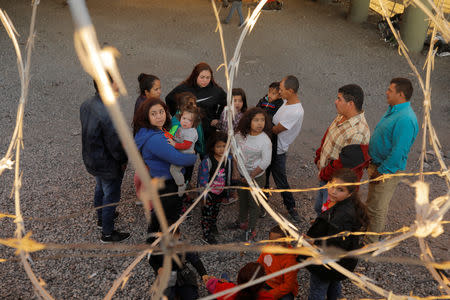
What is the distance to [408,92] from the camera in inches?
124

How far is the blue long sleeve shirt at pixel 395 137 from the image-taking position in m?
3.12

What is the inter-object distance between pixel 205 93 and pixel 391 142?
193cm

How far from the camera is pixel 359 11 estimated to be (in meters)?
10.3

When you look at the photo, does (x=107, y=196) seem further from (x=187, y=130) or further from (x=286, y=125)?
(x=286, y=125)

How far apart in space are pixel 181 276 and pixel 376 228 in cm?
205

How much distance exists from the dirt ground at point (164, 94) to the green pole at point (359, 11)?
0.22m

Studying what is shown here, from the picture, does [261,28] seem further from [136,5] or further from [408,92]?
[408,92]

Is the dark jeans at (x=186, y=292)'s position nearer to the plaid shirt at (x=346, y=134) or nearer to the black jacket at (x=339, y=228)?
the black jacket at (x=339, y=228)

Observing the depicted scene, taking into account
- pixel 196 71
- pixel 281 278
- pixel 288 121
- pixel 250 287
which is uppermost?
pixel 196 71

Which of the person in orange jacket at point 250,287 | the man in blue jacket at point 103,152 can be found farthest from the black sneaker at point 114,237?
the person in orange jacket at point 250,287

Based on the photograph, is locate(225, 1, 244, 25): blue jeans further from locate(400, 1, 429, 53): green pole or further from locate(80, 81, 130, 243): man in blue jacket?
locate(80, 81, 130, 243): man in blue jacket

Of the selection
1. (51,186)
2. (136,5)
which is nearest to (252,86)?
(51,186)

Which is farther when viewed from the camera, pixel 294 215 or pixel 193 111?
pixel 294 215

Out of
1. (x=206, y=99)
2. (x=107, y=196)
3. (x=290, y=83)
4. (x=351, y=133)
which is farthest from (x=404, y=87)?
(x=107, y=196)
